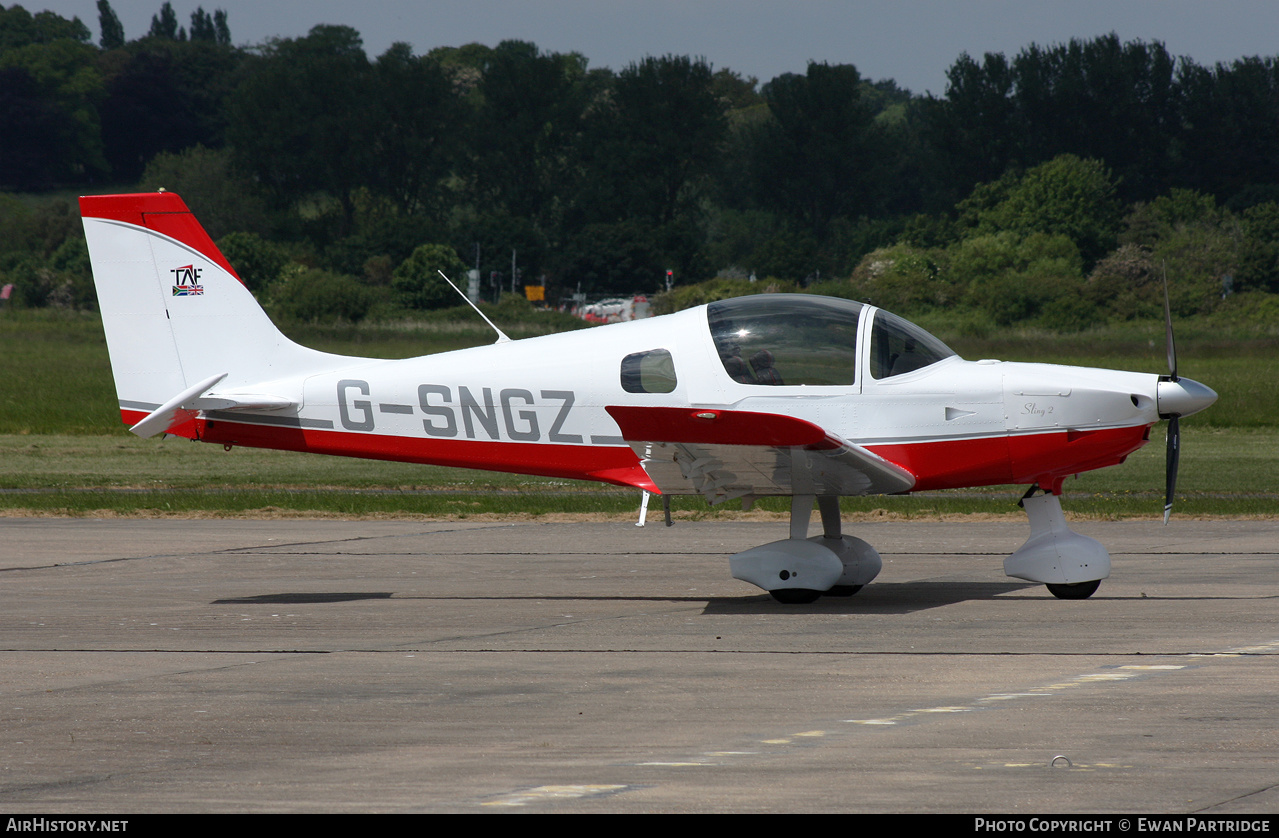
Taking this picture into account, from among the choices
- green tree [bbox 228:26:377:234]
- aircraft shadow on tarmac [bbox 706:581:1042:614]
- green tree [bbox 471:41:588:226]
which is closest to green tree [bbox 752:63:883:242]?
green tree [bbox 471:41:588:226]

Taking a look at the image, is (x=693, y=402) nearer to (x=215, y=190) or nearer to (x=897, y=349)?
(x=897, y=349)

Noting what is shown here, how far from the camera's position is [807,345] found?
9.45m

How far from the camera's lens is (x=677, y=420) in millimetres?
8656

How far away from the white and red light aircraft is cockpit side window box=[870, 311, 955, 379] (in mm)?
14

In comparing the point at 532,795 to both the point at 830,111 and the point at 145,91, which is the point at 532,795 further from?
the point at 145,91

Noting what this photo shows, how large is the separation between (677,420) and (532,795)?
3801mm

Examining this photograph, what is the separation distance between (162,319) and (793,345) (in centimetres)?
491

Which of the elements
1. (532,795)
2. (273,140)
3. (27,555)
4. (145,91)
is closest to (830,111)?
(273,140)

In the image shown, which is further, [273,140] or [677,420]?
[273,140]

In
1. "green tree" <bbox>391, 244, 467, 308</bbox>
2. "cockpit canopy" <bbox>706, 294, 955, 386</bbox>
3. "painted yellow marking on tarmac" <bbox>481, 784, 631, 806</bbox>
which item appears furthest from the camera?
"green tree" <bbox>391, 244, 467, 308</bbox>

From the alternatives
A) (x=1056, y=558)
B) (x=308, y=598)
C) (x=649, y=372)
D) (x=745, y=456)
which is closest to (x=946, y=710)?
(x=745, y=456)

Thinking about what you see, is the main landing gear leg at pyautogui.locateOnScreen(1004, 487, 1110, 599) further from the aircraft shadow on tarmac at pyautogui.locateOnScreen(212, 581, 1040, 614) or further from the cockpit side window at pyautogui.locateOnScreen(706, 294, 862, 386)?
the cockpit side window at pyautogui.locateOnScreen(706, 294, 862, 386)

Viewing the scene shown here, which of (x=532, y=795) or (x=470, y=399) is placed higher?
(x=470, y=399)

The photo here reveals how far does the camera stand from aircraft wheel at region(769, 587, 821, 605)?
9703 mm
